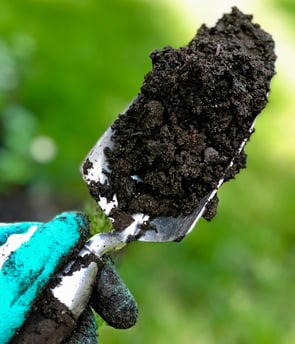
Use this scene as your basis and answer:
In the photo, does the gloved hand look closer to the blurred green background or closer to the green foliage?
the green foliage

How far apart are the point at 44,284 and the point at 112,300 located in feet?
0.37

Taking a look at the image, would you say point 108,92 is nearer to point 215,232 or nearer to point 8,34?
point 8,34

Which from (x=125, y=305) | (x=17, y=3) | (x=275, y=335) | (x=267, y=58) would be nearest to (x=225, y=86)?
(x=267, y=58)

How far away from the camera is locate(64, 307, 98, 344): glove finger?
101 cm

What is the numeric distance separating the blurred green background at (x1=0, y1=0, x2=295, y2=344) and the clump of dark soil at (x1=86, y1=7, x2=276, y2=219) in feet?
3.06

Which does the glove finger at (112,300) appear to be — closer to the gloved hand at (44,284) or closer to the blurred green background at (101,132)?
the gloved hand at (44,284)

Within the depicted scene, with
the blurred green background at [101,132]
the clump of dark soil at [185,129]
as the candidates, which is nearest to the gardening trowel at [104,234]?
the clump of dark soil at [185,129]

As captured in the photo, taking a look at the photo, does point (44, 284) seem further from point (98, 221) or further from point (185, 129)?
point (185, 129)

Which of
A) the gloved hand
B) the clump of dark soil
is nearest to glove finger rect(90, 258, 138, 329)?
the gloved hand

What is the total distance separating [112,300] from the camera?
1012mm

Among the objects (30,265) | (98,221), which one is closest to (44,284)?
(30,265)

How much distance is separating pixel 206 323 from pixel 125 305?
3.42ft

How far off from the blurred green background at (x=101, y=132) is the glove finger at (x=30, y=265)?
3.07 ft

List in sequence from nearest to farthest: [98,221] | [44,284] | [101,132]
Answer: [44,284]
[98,221]
[101,132]
